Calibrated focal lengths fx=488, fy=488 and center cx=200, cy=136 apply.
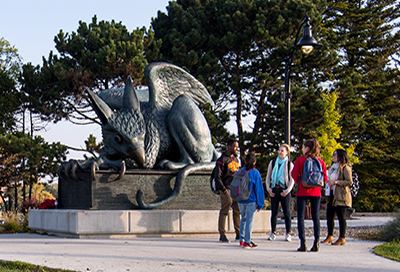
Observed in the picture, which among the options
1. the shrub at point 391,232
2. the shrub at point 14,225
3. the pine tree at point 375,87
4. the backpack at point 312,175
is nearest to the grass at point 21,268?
the backpack at point 312,175

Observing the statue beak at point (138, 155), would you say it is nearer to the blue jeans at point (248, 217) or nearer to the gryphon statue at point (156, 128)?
the gryphon statue at point (156, 128)

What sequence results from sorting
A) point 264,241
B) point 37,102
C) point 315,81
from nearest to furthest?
point 264,241, point 37,102, point 315,81

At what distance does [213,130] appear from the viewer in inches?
1153

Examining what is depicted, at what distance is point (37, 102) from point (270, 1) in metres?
15.6

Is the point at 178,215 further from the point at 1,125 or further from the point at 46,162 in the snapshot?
the point at 1,125

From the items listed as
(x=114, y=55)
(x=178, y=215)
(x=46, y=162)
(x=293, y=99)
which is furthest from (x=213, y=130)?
(x=178, y=215)

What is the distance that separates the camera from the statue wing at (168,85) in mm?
11266

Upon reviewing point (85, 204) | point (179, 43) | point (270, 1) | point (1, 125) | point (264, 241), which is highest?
point (270, 1)

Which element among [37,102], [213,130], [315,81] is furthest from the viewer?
[315,81]

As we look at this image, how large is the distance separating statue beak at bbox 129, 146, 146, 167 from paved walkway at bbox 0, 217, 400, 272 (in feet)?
5.94

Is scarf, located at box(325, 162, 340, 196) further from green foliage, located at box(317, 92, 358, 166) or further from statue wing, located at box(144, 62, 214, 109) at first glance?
green foliage, located at box(317, 92, 358, 166)

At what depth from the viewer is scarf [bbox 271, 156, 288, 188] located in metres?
9.34

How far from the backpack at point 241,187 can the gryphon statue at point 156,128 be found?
255cm

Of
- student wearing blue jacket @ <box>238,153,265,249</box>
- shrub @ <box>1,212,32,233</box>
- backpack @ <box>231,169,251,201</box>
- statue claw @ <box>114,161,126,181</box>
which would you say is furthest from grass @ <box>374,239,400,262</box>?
shrub @ <box>1,212,32,233</box>
